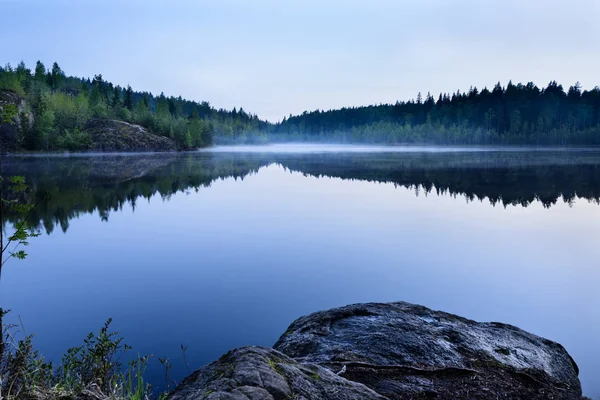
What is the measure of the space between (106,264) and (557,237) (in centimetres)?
1940

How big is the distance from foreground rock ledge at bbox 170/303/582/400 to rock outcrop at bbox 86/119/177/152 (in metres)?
124

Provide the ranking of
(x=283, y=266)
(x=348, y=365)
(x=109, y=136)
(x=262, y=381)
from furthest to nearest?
(x=109, y=136), (x=283, y=266), (x=348, y=365), (x=262, y=381)

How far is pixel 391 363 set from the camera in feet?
19.9

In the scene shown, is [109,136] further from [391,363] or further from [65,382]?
[391,363]

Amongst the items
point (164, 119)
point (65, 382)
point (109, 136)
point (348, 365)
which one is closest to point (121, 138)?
point (109, 136)

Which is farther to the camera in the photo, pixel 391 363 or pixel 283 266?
pixel 283 266

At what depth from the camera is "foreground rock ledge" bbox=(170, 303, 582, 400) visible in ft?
12.8

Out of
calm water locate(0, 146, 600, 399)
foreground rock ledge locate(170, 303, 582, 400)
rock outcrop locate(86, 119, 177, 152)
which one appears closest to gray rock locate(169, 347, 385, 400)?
foreground rock ledge locate(170, 303, 582, 400)

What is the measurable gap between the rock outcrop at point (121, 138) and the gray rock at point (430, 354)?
408 feet

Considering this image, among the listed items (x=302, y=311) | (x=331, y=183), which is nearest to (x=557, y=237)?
(x=302, y=311)

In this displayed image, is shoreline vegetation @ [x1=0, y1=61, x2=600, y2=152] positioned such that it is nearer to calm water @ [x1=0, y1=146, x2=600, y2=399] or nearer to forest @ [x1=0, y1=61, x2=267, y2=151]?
forest @ [x1=0, y1=61, x2=267, y2=151]

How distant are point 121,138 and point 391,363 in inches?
5042

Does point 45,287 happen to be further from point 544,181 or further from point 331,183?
point 544,181

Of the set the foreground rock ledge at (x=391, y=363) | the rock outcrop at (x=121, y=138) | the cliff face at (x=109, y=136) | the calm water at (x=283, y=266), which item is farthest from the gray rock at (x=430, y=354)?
the rock outcrop at (x=121, y=138)
